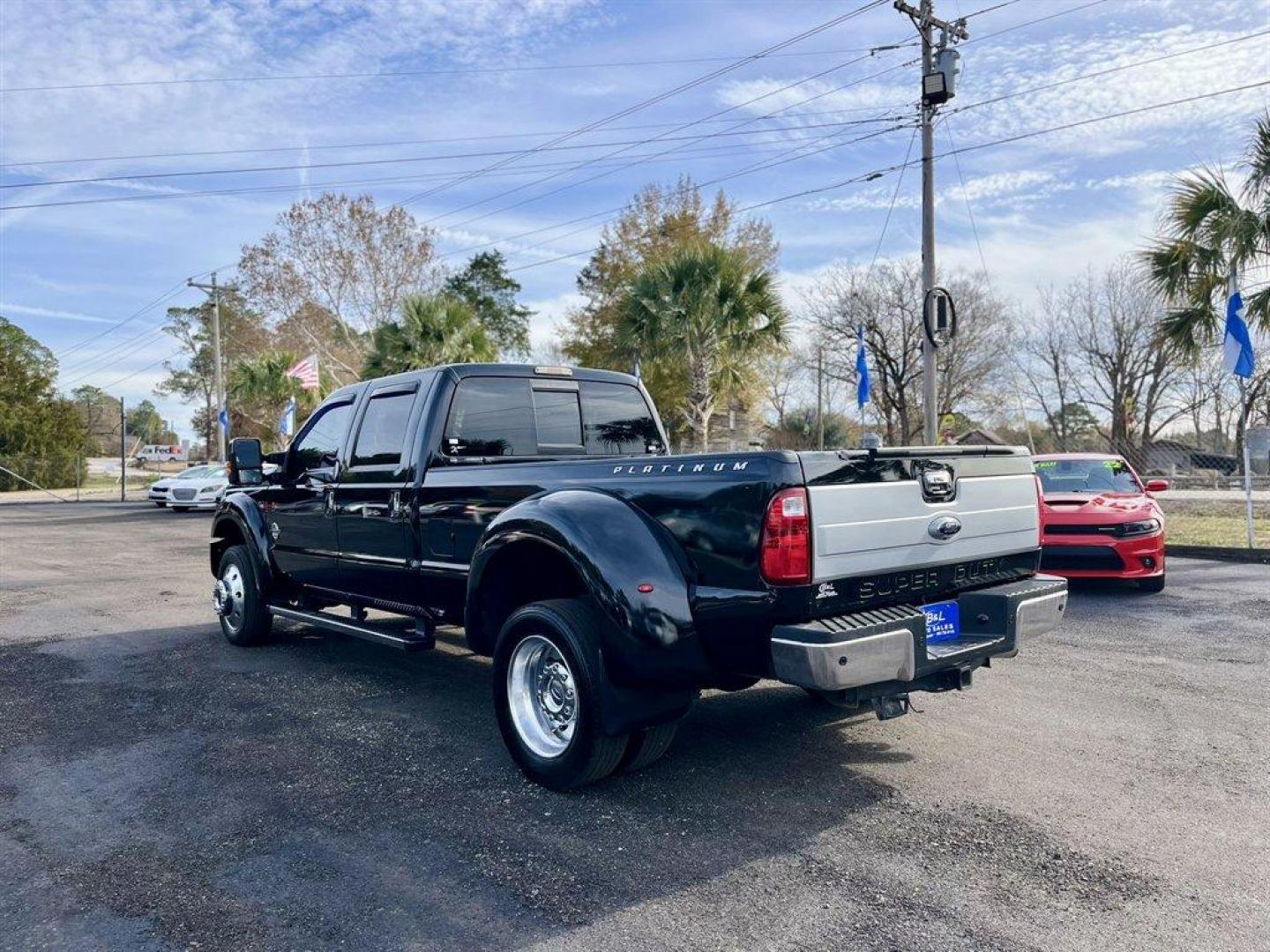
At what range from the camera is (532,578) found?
15.2ft

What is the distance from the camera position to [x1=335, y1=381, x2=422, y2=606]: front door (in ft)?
17.7

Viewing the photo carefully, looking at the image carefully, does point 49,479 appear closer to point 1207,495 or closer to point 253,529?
point 253,529

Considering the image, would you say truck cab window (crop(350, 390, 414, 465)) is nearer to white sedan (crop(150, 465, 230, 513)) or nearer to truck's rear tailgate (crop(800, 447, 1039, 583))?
truck's rear tailgate (crop(800, 447, 1039, 583))

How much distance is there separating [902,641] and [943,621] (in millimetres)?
553

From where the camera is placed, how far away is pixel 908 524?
12.8 feet

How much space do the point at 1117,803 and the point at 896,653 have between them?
1.29m

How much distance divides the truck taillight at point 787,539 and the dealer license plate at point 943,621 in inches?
31.3

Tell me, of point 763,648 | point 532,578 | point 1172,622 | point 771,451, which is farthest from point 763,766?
point 1172,622

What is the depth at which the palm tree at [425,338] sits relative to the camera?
23.9 metres

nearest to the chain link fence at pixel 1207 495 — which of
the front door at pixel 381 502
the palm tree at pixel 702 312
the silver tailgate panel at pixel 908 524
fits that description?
the palm tree at pixel 702 312

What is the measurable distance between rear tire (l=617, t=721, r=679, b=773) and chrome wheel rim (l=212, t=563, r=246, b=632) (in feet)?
13.9

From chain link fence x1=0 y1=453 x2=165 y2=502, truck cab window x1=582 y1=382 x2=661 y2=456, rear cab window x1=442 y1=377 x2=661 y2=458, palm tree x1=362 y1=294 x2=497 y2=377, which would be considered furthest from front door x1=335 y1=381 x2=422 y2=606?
chain link fence x1=0 y1=453 x2=165 y2=502

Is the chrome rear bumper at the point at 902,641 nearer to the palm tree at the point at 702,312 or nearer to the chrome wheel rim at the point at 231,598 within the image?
the chrome wheel rim at the point at 231,598

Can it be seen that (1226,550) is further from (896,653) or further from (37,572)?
(37,572)
